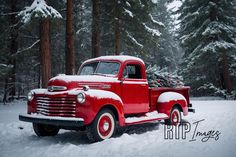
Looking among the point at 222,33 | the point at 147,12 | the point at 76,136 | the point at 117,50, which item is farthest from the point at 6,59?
the point at 222,33

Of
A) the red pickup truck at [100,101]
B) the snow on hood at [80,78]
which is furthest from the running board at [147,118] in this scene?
the snow on hood at [80,78]

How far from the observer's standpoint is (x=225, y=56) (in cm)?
2039

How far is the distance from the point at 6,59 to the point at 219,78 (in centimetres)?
1781

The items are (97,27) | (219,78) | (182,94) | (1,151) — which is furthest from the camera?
(219,78)

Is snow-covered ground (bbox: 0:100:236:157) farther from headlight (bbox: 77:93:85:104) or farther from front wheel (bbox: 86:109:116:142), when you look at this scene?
headlight (bbox: 77:93:85:104)

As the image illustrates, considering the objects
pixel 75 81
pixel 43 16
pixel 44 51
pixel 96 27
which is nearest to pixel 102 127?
pixel 75 81

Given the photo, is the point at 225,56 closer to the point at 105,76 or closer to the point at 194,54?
the point at 194,54

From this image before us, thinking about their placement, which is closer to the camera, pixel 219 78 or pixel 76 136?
pixel 76 136

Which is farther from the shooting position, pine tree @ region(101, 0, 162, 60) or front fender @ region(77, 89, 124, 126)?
pine tree @ region(101, 0, 162, 60)

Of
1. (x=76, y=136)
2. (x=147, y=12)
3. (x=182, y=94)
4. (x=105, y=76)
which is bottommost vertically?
(x=76, y=136)

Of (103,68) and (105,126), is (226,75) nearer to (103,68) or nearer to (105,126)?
(103,68)

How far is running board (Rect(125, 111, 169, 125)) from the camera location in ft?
24.6

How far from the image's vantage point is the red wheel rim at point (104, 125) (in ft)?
22.1

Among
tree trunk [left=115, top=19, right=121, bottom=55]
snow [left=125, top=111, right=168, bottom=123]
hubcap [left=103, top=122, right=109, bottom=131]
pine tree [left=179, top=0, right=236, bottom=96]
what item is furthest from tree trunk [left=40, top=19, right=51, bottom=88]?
pine tree [left=179, top=0, right=236, bottom=96]
